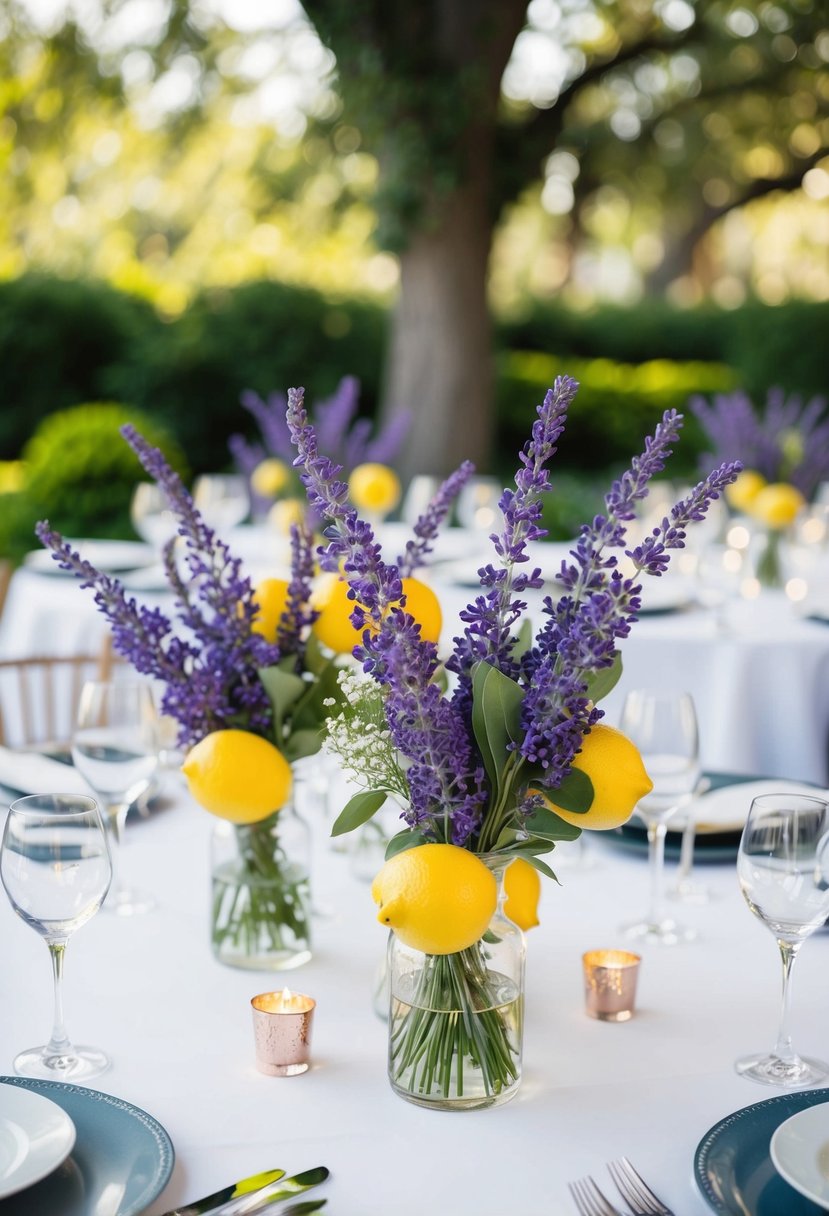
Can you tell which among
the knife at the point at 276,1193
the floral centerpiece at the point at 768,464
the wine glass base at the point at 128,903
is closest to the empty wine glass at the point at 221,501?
the floral centerpiece at the point at 768,464

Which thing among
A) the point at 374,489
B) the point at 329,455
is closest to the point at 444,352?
the point at 329,455

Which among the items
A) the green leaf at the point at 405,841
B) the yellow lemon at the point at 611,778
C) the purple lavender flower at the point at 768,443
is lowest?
the green leaf at the point at 405,841

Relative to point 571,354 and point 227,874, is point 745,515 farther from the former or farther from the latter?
point 571,354

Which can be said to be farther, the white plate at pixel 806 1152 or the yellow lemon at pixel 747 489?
the yellow lemon at pixel 747 489

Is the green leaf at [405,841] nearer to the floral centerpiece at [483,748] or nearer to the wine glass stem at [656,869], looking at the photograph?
the floral centerpiece at [483,748]

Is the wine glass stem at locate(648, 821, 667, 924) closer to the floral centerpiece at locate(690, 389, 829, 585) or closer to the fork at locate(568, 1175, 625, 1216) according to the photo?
the fork at locate(568, 1175, 625, 1216)

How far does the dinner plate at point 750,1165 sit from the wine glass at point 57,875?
0.56 meters

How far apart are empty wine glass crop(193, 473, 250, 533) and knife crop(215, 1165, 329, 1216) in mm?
3058

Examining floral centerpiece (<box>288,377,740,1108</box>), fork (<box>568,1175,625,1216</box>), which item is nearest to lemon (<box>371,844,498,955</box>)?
floral centerpiece (<box>288,377,740,1108</box>)

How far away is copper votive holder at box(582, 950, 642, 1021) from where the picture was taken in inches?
52.8

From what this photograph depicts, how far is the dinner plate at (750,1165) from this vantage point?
98 centimetres

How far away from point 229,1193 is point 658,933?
718mm

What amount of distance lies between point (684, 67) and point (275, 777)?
39.0 feet

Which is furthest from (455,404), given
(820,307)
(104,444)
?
(820,307)
